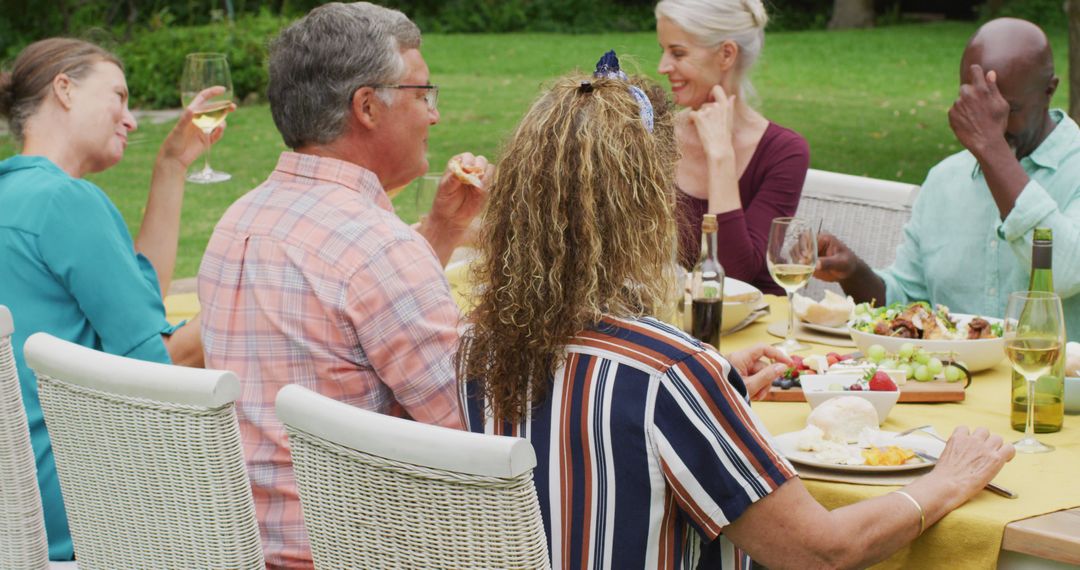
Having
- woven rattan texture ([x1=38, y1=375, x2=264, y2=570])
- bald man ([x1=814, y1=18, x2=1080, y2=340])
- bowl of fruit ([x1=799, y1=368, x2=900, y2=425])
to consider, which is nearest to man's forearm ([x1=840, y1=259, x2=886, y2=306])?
bald man ([x1=814, y1=18, x2=1080, y2=340])

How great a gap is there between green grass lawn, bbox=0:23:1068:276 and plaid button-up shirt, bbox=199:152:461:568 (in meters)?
4.34

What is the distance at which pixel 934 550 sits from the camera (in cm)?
211

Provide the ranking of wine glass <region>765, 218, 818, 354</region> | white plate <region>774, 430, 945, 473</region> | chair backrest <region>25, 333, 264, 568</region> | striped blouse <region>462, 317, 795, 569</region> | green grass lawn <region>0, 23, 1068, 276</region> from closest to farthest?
striped blouse <region>462, 317, 795, 569</region>
chair backrest <region>25, 333, 264, 568</region>
white plate <region>774, 430, 945, 473</region>
wine glass <region>765, 218, 818, 354</region>
green grass lawn <region>0, 23, 1068, 276</region>

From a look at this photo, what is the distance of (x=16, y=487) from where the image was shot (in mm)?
2463

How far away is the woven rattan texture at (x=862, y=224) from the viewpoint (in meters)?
4.54

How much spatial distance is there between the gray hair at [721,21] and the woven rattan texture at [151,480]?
265cm

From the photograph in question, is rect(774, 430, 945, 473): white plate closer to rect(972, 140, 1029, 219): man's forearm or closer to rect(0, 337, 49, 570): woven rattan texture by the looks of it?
rect(972, 140, 1029, 219): man's forearm

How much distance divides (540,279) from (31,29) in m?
18.8

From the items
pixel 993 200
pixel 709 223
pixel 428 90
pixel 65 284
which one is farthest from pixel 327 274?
pixel 993 200

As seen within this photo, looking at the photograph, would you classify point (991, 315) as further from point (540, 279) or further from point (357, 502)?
point (357, 502)

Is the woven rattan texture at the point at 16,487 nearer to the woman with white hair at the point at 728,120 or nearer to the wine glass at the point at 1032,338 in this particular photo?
the wine glass at the point at 1032,338

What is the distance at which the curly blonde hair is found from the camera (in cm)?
193

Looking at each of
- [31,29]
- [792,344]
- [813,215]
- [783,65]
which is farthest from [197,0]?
[792,344]

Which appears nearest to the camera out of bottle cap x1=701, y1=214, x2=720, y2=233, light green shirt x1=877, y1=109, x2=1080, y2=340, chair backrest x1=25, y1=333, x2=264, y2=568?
chair backrest x1=25, y1=333, x2=264, y2=568
